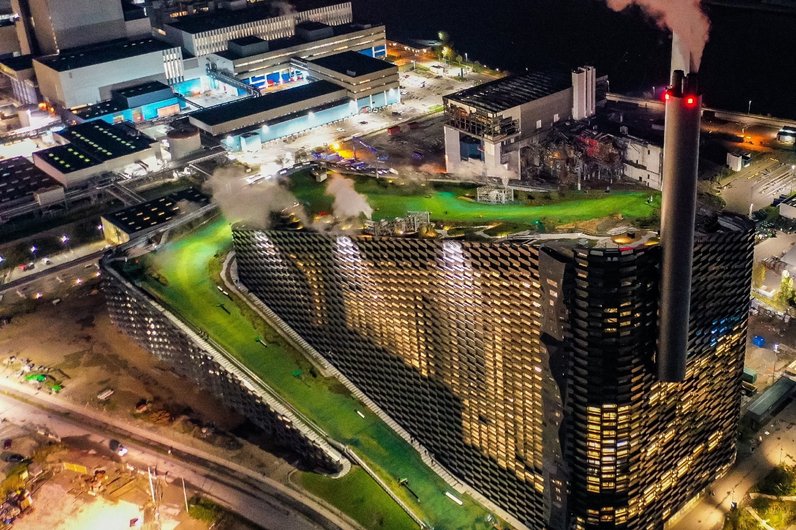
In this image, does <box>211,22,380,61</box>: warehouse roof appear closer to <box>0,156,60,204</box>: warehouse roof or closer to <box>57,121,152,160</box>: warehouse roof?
<box>57,121,152,160</box>: warehouse roof

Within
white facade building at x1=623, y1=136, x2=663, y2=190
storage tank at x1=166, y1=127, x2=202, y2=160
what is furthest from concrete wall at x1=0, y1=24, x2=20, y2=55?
white facade building at x1=623, y1=136, x2=663, y2=190

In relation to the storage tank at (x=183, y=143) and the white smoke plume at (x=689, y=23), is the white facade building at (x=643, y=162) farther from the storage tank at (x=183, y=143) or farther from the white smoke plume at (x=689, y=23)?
the white smoke plume at (x=689, y=23)

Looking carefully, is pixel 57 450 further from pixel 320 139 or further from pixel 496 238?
pixel 320 139

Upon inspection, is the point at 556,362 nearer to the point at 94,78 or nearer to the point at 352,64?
the point at 352,64

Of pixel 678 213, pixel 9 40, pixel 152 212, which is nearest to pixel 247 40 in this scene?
pixel 9 40

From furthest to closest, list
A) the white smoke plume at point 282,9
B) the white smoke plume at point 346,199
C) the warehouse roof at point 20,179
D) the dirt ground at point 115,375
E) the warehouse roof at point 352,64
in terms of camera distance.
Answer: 1. the white smoke plume at point 282,9
2. the warehouse roof at point 352,64
3. the warehouse roof at point 20,179
4. the dirt ground at point 115,375
5. the white smoke plume at point 346,199

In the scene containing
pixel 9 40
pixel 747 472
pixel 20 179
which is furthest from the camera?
pixel 9 40

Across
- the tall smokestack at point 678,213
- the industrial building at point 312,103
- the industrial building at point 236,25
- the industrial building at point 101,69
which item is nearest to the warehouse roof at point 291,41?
the industrial building at point 236,25
